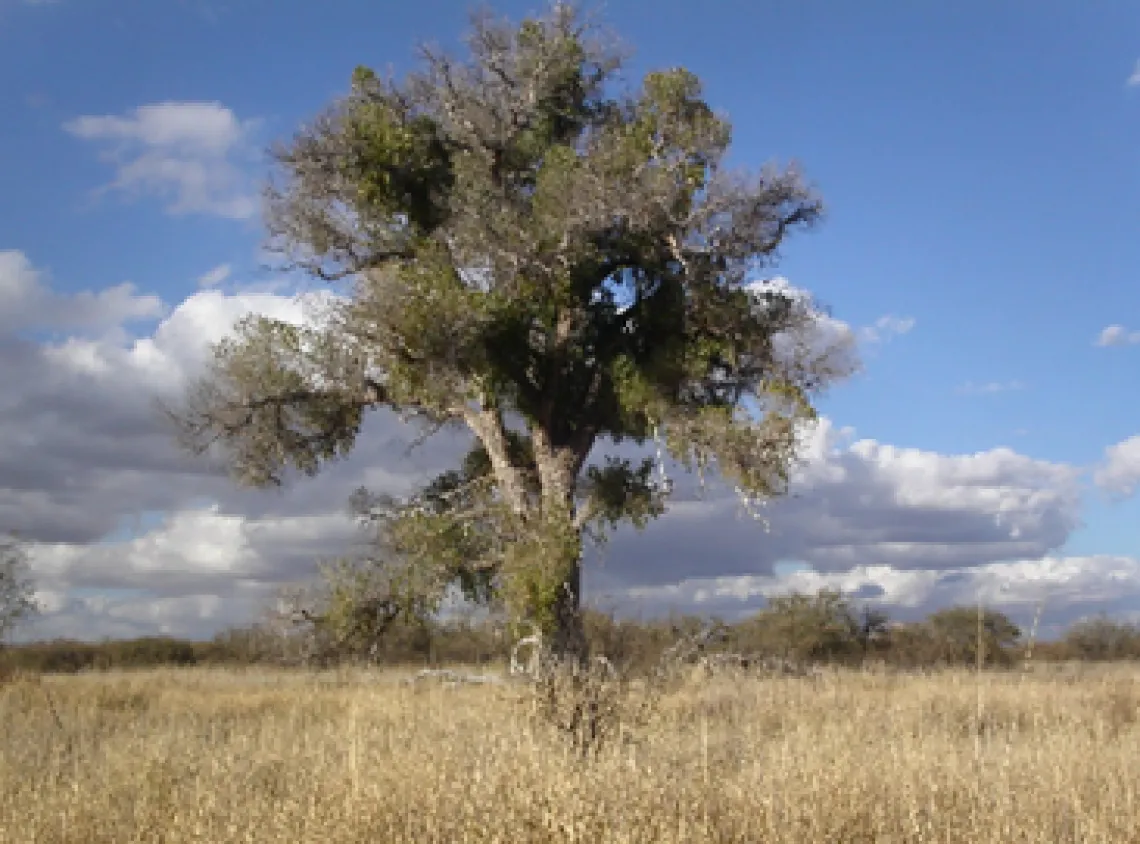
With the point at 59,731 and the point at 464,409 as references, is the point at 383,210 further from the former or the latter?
the point at 59,731

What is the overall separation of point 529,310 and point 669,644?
5.25 meters

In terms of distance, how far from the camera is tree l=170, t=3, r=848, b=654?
557 inches

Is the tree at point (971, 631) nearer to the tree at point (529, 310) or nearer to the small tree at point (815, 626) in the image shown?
the small tree at point (815, 626)

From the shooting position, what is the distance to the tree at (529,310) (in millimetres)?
14141

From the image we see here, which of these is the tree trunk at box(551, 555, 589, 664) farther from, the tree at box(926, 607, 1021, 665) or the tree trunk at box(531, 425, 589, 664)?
the tree at box(926, 607, 1021, 665)

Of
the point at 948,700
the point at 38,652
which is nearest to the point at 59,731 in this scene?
the point at 948,700

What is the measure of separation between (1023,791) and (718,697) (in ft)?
28.4

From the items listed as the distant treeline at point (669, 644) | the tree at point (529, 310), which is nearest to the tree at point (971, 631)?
the distant treeline at point (669, 644)

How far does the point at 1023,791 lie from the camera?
7879 mm

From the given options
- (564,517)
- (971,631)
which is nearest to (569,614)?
(564,517)

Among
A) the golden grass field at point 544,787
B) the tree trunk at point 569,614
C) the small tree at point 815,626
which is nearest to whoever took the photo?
the golden grass field at point 544,787

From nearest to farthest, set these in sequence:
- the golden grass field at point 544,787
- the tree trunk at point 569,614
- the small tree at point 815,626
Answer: the golden grass field at point 544,787, the tree trunk at point 569,614, the small tree at point 815,626

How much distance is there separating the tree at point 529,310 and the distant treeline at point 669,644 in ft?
5.12

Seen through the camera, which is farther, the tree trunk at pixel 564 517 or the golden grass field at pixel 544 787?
the tree trunk at pixel 564 517
